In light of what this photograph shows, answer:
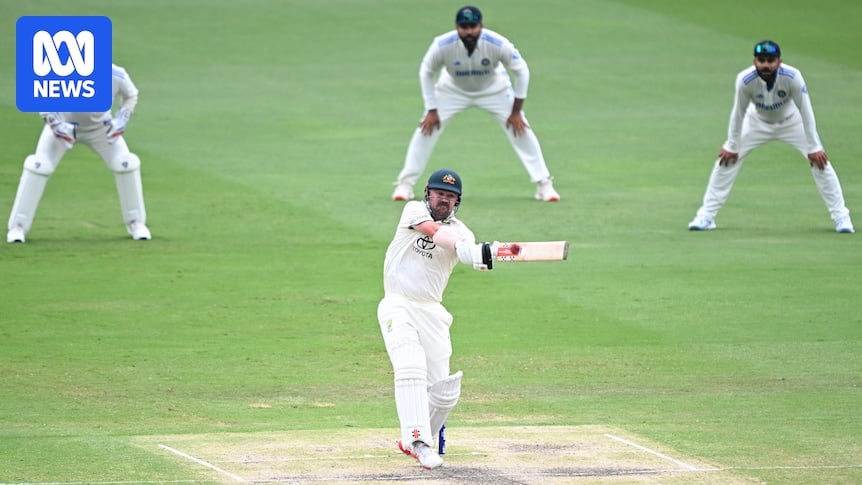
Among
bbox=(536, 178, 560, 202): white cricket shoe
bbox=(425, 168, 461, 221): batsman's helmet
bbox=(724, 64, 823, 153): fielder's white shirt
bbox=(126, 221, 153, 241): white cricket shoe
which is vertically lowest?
bbox=(126, 221, 153, 241): white cricket shoe


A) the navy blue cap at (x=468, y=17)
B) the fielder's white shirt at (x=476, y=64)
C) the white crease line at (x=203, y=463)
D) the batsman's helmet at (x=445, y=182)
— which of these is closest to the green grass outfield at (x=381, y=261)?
the white crease line at (x=203, y=463)

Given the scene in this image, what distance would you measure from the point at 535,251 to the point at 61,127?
8.59 metres

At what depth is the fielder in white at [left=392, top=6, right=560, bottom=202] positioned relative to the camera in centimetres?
1814

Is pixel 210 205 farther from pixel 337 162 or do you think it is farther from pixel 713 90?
pixel 713 90

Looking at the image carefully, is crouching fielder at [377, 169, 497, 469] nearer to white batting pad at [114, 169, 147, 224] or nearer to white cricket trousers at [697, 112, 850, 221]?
white batting pad at [114, 169, 147, 224]

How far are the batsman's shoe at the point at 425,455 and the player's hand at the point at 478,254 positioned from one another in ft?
A: 3.46

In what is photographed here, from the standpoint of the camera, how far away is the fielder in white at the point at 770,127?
16250 millimetres

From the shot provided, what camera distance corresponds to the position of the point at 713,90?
26.3 meters

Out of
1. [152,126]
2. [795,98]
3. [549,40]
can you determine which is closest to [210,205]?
[152,126]

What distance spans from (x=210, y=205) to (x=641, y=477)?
428 inches

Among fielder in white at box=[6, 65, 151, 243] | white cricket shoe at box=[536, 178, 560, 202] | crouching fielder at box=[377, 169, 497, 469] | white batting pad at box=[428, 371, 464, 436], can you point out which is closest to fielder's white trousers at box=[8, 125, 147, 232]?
fielder in white at box=[6, 65, 151, 243]

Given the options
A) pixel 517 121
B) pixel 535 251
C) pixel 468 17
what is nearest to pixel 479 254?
pixel 535 251

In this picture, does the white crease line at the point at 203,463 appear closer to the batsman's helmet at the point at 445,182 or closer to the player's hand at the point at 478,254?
the player's hand at the point at 478,254

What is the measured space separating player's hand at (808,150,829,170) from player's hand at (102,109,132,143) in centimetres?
690
